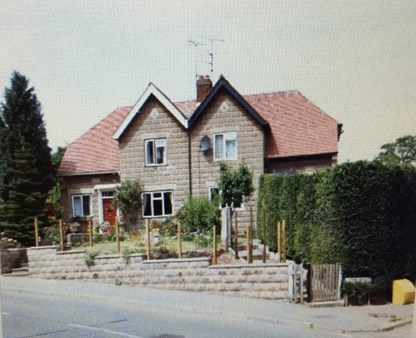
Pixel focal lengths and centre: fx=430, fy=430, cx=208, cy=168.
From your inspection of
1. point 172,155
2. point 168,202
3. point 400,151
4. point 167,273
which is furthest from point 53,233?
point 400,151

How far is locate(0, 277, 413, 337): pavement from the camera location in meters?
4.12

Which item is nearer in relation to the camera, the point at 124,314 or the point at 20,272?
the point at 124,314

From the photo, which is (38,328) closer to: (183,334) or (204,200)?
(183,334)

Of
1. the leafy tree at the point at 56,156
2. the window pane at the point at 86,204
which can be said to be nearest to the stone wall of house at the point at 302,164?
the leafy tree at the point at 56,156

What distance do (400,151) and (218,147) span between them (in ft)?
22.8

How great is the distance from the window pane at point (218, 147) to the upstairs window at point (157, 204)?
4.84ft

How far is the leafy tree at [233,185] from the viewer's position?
8102 mm

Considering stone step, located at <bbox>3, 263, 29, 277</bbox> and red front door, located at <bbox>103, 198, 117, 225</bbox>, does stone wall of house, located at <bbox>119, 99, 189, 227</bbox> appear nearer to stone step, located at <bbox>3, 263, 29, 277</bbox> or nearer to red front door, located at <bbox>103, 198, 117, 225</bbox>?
red front door, located at <bbox>103, 198, 117, 225</bbox>

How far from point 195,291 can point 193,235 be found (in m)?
1.85

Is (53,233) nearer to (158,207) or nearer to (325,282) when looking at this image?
(158,207)

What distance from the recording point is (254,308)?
515cm

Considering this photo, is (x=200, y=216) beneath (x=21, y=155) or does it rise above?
beneath

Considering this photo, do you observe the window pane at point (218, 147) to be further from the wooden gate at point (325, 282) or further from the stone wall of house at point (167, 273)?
the wooden gate at point (325, 282)

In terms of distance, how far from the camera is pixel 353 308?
486 cm
